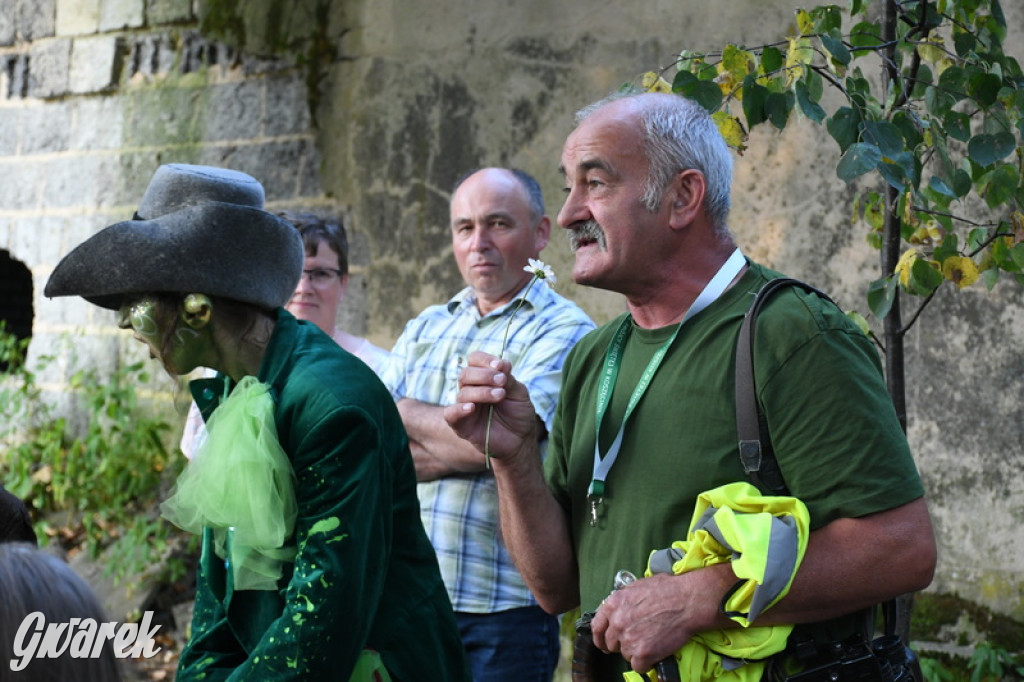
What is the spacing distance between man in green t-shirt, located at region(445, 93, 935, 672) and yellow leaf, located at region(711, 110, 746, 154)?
552 mm

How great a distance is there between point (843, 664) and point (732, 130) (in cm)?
143

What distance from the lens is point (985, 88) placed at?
2.80 metres

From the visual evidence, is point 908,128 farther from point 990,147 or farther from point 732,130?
point 732,130

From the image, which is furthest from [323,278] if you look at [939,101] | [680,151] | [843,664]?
[843,664]

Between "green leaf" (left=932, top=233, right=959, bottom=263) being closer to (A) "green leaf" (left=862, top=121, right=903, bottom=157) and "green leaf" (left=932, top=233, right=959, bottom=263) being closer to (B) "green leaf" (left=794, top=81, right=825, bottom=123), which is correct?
(A) "green leaf" (left=862, top=121, right=903, bottom=157)

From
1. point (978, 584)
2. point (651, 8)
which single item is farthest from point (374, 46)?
point (978, 584)

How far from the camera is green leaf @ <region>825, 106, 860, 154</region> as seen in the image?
2697 millimetres

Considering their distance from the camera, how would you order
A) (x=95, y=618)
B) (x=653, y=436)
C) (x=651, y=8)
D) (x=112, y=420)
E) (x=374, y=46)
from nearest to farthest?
(x=95, y=618)
(x=653, y=436)
(x=651, y=8)
(x=374, y=46)
(x=112, y=420)

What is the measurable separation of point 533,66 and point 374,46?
0.91 meters

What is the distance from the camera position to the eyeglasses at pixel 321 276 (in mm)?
3943

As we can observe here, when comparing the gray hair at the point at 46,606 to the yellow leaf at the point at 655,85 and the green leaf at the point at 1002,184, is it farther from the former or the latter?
the green leaf at the point at 1002,184

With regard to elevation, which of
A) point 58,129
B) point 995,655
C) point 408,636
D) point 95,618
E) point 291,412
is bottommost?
point 995,655

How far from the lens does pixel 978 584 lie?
431 cm

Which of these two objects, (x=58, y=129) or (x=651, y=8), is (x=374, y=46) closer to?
(x=651, y=8)
